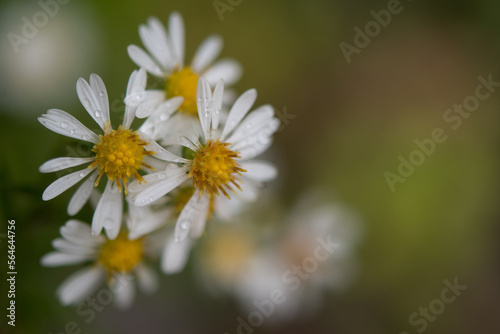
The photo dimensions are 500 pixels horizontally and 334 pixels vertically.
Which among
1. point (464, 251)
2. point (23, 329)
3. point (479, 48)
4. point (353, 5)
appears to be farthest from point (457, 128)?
point (23, 329)

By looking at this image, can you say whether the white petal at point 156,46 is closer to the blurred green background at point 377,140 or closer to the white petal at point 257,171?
the white petal at point 257,171

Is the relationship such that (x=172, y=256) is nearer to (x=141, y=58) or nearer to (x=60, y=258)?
(x=60, y=258)

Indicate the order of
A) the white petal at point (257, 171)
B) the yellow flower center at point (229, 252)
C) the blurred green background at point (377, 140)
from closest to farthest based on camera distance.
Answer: the white petal at point (257, 171) → the yellow flower center at point (229, 252) → the blurred green background at point (377, 140)

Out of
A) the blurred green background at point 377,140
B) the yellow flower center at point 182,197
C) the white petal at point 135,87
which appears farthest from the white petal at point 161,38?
the blurred green background at point 377,140

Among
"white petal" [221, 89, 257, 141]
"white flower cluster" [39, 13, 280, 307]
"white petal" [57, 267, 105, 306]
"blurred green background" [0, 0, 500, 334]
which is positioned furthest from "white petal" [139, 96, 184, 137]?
"blurred green background" [0, 0, 500, 334]

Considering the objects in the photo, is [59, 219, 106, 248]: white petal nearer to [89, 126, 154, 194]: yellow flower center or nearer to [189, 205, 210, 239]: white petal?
[89, 126, 154, 194]: yellow flower center

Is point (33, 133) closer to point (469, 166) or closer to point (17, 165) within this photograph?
point (17, 165)

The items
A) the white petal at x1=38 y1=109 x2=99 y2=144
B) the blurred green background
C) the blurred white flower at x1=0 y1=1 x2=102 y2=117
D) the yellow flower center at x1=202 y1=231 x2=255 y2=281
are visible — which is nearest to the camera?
the white petal at x1=38 y1=109 x2=99 y2=144
